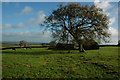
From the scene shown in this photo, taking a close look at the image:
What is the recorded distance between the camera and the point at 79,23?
2591 centimetres

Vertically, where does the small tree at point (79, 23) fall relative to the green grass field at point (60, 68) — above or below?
above

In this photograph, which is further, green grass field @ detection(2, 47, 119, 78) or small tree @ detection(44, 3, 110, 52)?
small tree @ detection(44, 3, 110, 52)

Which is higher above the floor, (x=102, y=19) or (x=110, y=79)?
(x=102, y=19)

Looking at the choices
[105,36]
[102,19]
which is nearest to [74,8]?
[102,19]

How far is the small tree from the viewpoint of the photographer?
24989 millimetres

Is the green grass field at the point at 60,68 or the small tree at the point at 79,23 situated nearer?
the green grass field at the point at 60,68

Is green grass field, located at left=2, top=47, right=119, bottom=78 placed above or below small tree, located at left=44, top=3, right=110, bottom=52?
below

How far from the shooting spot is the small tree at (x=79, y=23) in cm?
2499

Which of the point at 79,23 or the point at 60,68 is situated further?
the point at 79,23

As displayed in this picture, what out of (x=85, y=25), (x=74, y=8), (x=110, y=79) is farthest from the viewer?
(x=85, y=25)

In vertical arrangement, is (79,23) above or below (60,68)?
above

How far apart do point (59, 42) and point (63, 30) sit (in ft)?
9.82

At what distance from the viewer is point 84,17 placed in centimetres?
2552

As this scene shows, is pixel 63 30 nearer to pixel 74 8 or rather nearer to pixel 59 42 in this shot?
pixel 59 42
